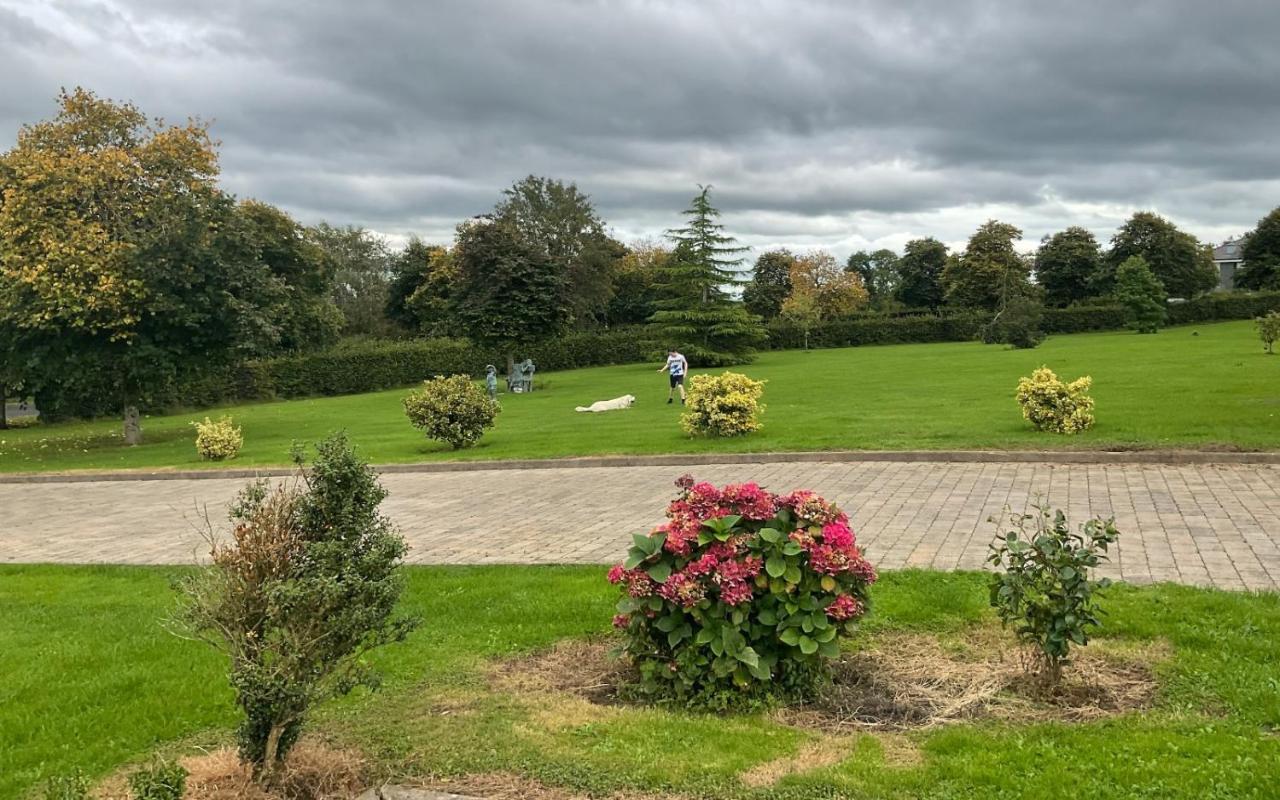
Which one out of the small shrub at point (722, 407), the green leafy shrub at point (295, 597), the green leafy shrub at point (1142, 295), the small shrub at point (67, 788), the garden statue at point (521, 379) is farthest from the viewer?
the green leafy shrub at point (1142, 295)

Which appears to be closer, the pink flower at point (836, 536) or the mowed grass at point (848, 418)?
the pink flower at point (836, 536)

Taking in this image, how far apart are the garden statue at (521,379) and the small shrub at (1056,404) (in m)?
23.2

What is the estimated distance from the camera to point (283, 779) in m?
Result: 3.39

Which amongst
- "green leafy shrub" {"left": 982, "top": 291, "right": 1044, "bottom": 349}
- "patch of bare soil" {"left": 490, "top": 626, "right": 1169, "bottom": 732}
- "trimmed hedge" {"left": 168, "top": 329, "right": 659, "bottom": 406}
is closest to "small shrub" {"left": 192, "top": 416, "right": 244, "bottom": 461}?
"patch of bare soil" {"left": 490, "top": 626, "right": 1169, "bottom": 732}

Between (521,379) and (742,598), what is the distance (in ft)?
102

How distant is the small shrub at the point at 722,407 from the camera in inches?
581

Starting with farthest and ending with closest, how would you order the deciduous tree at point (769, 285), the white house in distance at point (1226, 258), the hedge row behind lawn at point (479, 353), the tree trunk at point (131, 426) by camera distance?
1. the white house in distance at point (1226, 258)
2. the deciduous tree at point (769, 285)
3. the hedge row behind lawn at point (479, 353)
4. the tree trunk at point (131, 426)

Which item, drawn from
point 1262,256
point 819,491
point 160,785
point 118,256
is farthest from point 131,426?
point 1262,256

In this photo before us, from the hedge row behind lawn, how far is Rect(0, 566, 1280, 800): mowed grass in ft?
61.5

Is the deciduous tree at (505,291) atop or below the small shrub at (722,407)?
atop

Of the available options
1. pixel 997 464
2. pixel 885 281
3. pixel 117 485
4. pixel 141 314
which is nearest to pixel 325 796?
pixel 997 464

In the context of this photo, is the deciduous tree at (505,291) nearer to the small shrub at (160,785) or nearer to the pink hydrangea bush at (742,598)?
the pink hydrangea bush at (742,598)

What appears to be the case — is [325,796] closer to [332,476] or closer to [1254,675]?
[332,476]

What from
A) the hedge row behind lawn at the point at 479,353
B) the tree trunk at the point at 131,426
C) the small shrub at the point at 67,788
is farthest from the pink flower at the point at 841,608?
the tree trunk at the point at 131,426
